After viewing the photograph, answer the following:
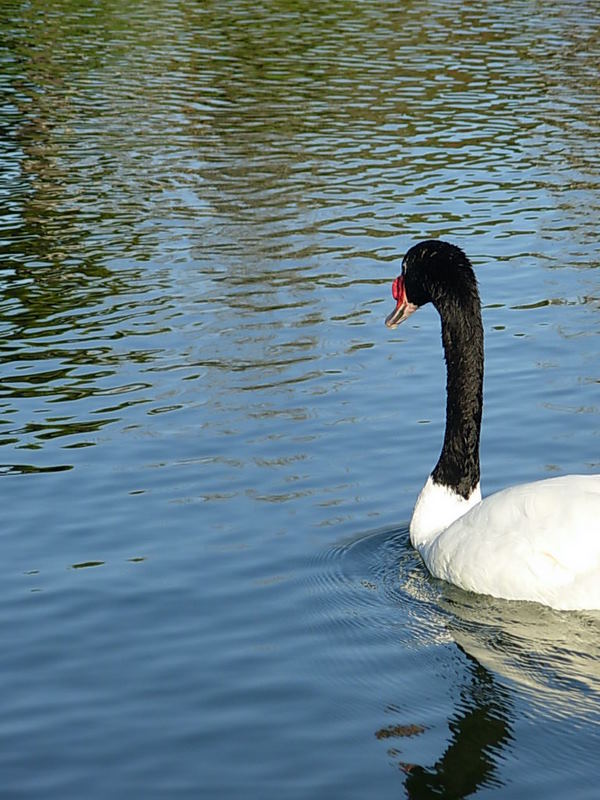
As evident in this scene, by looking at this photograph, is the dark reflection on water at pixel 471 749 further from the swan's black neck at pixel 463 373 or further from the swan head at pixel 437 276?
the swan head at pixel 437 276

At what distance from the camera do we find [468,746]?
6.51 metres

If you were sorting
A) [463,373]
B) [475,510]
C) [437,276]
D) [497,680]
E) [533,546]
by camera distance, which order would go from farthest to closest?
[437,276] < [463,373] < [475,510] < [533,546] < [497,680]

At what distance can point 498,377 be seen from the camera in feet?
40.6

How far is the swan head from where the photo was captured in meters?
9.21

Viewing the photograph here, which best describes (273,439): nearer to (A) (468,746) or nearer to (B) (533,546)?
(B) (533,546)

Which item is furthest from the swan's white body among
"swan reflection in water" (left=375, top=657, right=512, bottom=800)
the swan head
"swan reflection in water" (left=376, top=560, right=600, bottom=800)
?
the swan head

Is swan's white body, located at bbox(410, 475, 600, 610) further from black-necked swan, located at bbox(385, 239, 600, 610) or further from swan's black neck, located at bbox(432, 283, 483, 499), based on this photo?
swan's black neck, located at bbox(432, 283, 483, 499)

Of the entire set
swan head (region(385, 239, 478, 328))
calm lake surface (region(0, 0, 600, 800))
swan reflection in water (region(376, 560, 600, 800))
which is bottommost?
calm lake surface (region(0, 0, 600, 800))

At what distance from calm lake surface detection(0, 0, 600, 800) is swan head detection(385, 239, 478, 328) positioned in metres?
1.35

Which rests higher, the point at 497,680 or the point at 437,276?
the point at 437,276

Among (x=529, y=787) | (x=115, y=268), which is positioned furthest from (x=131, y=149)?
(x=529, y=787)

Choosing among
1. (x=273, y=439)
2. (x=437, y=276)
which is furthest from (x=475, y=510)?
(x=273, y=439)

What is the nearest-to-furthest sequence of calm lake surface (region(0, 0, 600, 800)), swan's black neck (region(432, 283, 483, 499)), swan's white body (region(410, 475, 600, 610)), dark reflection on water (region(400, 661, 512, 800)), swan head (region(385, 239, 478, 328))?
dark reflection on water (region(400, 661, 512, 800))
calm lake surface (region(0, 0, 600, 800))
swan's white body (region(410, 475, 600, 610))
swan's black neck (region(432, 283, 483, 499))
swan head (region(385, 239, 478, 328))

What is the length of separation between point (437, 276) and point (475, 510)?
5.95ft
